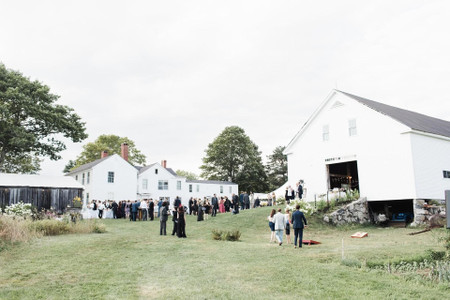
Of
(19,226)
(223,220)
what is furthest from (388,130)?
(19,226)

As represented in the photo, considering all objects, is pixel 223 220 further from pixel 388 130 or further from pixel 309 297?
pixel 309 297

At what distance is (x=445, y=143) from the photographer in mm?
24453

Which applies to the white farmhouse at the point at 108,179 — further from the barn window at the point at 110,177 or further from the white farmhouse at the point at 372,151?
the white farmhouse at the point at 372,151

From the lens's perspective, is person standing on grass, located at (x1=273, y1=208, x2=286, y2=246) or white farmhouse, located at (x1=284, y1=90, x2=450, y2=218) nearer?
person standing on grass, located at (x1=273, y1=208, x2=286, y2=246)

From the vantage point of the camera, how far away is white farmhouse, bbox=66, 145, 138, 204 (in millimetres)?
41000

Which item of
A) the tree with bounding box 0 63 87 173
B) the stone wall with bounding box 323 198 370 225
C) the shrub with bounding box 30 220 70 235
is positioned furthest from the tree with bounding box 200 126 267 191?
the shrub with bounding box 30 220 70 235

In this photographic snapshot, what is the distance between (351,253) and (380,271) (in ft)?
7.71

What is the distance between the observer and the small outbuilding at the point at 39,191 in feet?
87.3

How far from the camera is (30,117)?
1260 inches

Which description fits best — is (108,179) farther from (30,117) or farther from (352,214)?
(352,214)

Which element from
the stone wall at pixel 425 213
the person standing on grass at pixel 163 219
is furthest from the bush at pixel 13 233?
the stone wall at pixel 425 213

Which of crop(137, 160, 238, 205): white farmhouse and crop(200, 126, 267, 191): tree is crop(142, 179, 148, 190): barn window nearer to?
crop(137, 160, 238, 205): white farmhouse

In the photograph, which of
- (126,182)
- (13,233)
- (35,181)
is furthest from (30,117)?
(13,233)

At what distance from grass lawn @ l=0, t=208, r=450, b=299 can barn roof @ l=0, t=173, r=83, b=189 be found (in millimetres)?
15662
